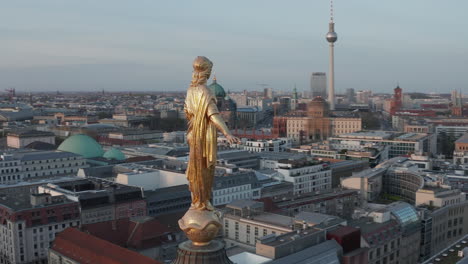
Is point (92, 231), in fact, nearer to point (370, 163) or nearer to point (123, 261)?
point (123, 261)

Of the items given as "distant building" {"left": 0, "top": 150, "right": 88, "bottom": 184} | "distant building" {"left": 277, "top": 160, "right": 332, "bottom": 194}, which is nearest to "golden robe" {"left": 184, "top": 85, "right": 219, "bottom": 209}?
"distant building" {"left": 277, "top": 160, "right": 332, "bottom": 194}

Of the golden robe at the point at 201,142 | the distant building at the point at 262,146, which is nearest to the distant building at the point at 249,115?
the distant building at the point at 262,146

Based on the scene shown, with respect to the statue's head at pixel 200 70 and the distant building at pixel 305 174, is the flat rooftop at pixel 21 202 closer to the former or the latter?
the distant building at pixel 305 174

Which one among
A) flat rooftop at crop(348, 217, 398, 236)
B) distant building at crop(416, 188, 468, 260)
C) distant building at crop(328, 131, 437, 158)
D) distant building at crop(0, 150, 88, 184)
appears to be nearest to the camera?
flat rooftop at crop(348, 217, 398, 236)

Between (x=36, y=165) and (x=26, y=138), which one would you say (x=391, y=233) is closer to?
(x=36, y=165)

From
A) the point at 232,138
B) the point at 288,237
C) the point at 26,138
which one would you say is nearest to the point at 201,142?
the point at 232,138

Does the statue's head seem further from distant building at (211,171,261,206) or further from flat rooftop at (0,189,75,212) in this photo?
distant building at (211,171,261,206)

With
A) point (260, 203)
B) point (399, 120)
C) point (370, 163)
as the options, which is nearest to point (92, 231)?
point (260, 203)
